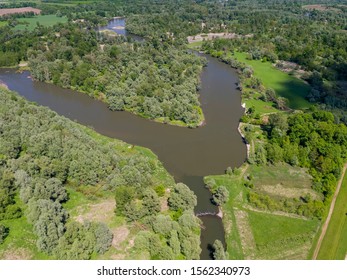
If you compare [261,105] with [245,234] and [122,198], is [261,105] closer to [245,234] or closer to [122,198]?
[245,234]

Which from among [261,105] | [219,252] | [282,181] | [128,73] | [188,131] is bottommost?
[282,181]

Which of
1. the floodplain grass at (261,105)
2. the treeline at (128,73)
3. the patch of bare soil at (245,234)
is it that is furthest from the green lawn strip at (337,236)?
the treeline at (128,73)

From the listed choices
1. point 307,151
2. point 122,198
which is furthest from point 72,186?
point 307,151

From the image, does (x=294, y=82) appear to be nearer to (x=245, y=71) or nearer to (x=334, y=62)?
(x=245, y=71)

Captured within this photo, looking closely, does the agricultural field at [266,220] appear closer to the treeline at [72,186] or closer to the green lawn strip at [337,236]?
the green lawn strip at [337,236]

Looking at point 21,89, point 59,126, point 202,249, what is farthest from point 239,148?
point 21,89

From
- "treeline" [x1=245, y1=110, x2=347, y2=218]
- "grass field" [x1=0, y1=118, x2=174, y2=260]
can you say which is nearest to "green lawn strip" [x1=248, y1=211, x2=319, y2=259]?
"treeline" [x1=245, y1=110, x2=347, y2=218]

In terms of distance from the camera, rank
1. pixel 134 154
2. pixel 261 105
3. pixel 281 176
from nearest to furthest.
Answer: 1. pixel 281 176
2. pixel 134 154
3. pixel 261 105
